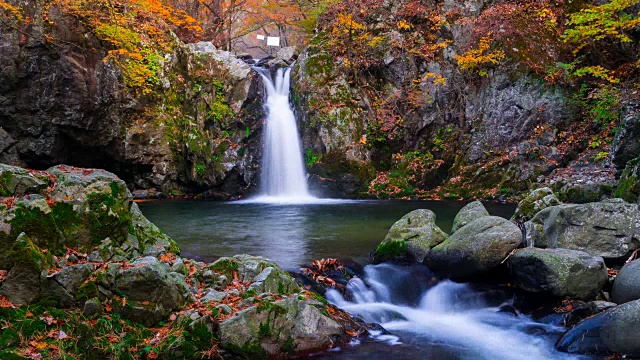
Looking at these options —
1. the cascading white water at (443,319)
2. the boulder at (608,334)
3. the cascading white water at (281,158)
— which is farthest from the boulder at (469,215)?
the cascading white water at (281,158)

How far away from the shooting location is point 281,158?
17297mm

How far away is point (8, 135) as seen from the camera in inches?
543

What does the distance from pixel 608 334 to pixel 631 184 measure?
4514 millimetres

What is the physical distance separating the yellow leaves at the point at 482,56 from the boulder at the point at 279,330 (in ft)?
45.9

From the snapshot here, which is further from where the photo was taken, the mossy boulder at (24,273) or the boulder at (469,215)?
the boulder at (469,215)

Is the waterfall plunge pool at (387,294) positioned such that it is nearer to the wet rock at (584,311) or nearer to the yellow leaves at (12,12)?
the wet rock at (584,311)

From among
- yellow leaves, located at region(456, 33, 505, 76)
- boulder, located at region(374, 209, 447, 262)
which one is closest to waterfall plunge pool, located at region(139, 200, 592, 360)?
boulder, located at region(374, 209, 447, 262)

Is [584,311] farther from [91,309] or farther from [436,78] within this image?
[436,78]

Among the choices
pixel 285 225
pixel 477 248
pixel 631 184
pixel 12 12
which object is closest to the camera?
pixel 477 248

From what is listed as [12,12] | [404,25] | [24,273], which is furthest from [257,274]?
[404,25]

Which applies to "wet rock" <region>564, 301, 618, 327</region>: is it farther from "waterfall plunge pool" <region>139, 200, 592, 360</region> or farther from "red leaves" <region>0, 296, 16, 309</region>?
"red leaves" <region>0, 296, 16, 309</region>

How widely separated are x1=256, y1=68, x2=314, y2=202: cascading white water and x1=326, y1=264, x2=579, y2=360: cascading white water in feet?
33.7

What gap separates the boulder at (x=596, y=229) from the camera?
20.0 feet

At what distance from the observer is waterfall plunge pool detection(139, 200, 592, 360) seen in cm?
472
